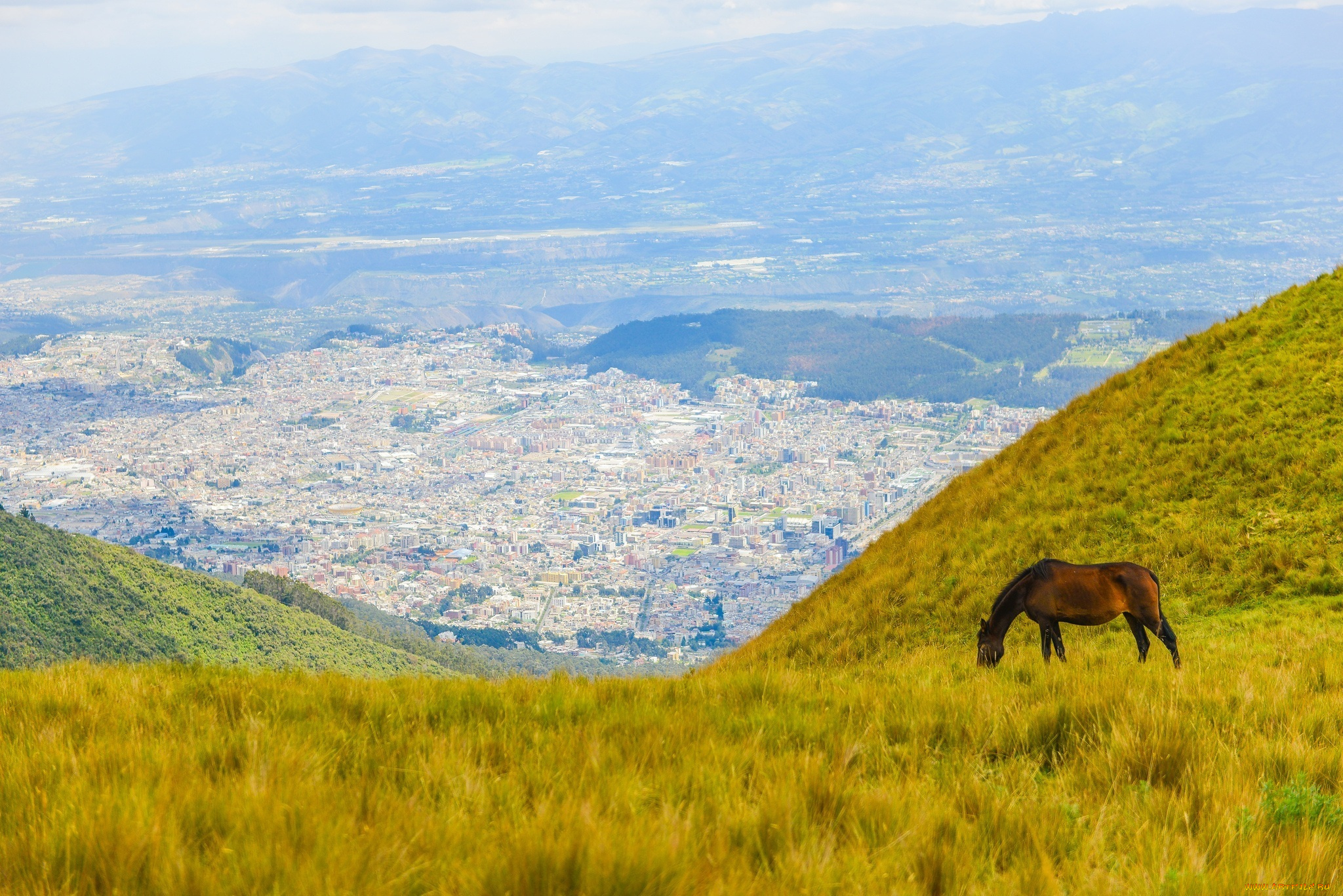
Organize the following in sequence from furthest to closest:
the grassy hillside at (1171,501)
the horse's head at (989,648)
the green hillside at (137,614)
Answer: the green hillside at (137,614)
the grassy hillside at (1171,501)
the horse's head at (989,648)

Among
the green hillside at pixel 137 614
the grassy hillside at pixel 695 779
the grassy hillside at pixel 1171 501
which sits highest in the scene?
the grassy hillside at pixel 695 779

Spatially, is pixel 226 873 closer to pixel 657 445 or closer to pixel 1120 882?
pixel 1120 882

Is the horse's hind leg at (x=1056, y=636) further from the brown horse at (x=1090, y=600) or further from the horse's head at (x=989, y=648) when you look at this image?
the horse's head at (x=989, y=648)

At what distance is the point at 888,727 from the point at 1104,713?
91 centimetres

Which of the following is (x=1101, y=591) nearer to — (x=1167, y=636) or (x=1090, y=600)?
(x=1090, y=600)

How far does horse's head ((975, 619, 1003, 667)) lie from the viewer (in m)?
6.88

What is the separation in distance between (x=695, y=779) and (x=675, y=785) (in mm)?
80

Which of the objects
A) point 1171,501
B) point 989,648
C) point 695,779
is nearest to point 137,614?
point 1171,501

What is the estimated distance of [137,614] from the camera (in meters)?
59.0

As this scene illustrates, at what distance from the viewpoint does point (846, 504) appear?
518 ft

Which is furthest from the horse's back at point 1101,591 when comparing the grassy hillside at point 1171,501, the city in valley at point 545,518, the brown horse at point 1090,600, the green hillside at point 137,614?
the city in valley at point 545,518

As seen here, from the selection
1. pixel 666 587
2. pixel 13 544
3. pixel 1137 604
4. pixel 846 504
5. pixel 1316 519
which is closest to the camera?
pixel 1137 604

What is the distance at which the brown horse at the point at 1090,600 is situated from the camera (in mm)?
6445

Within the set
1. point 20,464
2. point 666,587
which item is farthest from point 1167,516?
point 20,464
